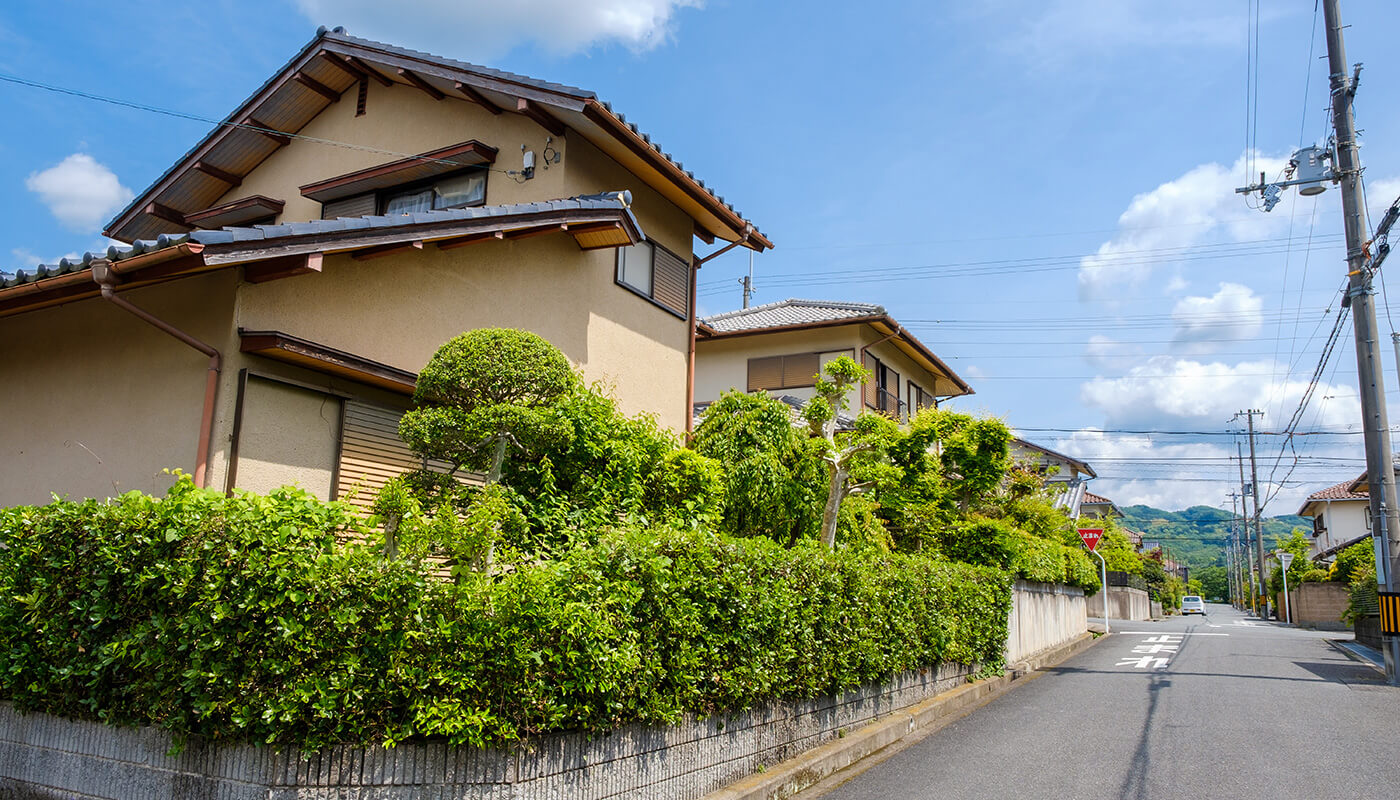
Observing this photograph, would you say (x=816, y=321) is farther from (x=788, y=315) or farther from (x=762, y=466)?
(x=762, y=466)

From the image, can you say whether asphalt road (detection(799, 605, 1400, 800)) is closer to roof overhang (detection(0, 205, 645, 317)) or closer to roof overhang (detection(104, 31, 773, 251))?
roof overhang (detection(0, 205, 645, 317))

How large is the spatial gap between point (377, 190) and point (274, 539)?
30.8ft

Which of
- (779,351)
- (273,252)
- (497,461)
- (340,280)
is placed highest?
(779,351)

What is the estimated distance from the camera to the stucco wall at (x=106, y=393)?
7.37 meters

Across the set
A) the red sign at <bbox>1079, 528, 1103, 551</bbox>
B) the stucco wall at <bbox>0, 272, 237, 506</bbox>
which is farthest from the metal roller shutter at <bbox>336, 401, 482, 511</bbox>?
the red sign at <bbox>1079, 528, 1103, 551</bbox>

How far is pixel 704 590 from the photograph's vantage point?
605 centimetres

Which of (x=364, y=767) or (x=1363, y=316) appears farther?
(x=1363, y=316)

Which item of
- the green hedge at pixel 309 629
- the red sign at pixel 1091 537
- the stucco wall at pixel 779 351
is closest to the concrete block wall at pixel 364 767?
the green hedge at pixel 309 629

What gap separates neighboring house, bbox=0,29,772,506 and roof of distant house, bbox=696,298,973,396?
797cm

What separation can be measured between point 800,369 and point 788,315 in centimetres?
214

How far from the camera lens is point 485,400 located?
6902mm

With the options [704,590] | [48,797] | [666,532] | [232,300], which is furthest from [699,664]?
[232,300]

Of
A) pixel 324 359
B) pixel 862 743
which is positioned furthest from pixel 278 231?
pixel 862 743

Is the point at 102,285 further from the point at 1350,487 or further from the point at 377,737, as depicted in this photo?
the point at 1350,487
